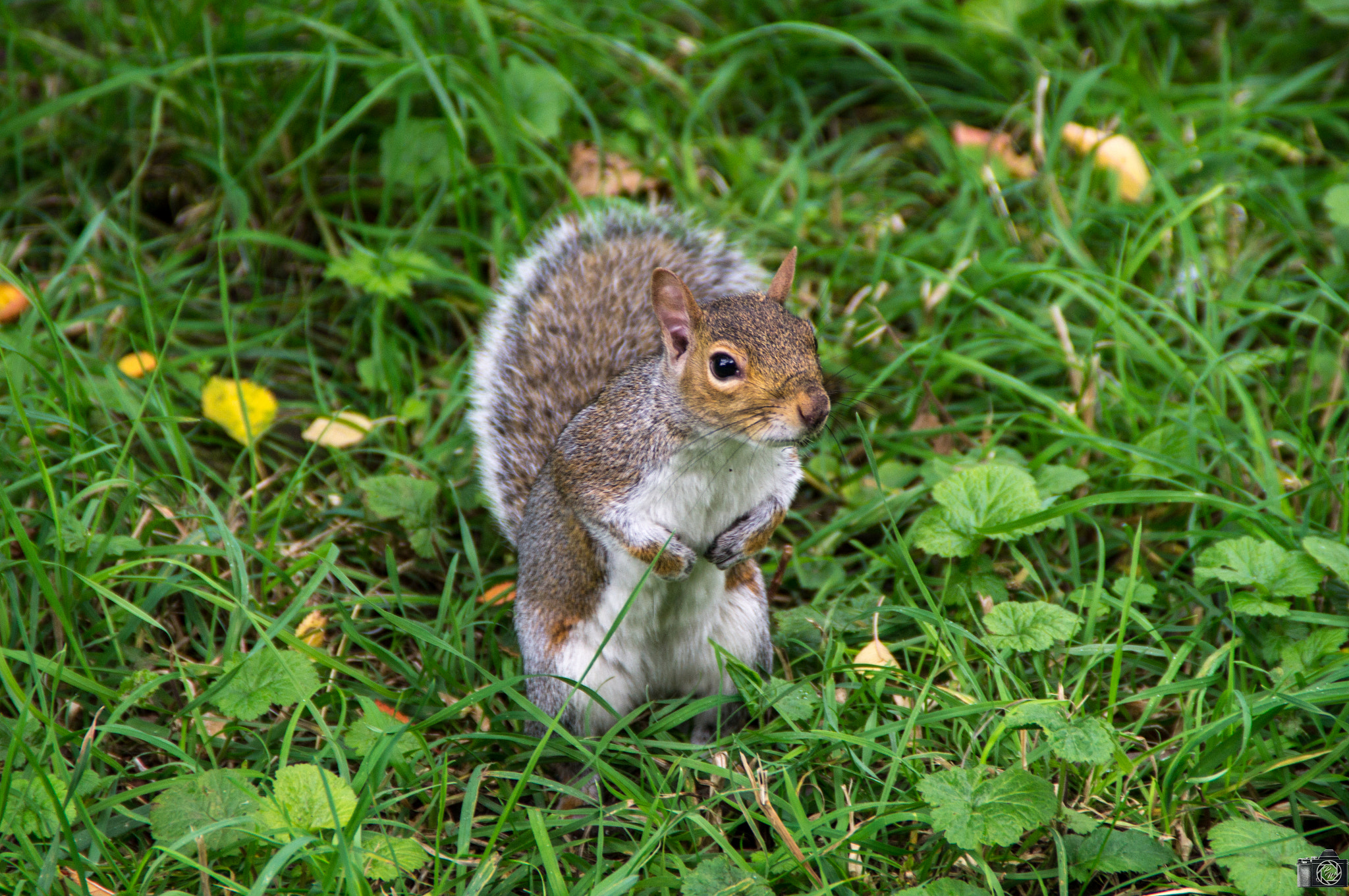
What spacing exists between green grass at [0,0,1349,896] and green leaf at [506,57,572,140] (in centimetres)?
1

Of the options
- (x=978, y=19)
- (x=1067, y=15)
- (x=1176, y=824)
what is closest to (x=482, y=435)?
(x=1176, y=824)

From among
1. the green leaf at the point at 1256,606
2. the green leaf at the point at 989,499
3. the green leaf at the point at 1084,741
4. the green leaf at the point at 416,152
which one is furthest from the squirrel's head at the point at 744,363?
the green leaf at the point at 416,152

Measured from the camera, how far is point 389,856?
1737 millimetres

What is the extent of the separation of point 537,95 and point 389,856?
2132 millimetres

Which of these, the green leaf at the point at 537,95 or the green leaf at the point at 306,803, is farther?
the green leaf at the point at 537,95

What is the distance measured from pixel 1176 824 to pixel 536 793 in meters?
1.11

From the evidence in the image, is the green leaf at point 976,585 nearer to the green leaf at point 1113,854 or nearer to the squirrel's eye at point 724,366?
the green leaf at point 1113,854

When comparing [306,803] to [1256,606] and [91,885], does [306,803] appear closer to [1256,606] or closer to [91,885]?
[91,885]

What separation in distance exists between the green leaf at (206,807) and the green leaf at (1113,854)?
1289mm

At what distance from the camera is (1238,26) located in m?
3.71

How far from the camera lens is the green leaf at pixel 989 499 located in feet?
7.29

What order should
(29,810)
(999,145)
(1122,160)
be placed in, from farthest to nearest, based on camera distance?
(999,145) < (1122,160) < (29,810)

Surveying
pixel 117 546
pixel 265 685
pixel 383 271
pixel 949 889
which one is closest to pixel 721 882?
pixel 949 889

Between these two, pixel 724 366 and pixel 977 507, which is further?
pixel 977 507
